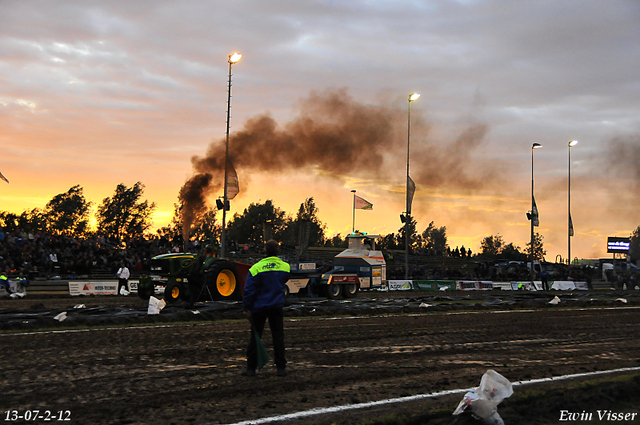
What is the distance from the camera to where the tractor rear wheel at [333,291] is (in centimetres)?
2355

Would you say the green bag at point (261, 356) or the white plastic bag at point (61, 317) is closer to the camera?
the green bag at point (261, 356)

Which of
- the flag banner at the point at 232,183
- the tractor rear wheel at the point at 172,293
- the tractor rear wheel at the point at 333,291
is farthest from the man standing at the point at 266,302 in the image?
the flag banner at the point at 232,183

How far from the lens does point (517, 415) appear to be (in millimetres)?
5633

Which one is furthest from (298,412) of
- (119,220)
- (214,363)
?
(119,220)

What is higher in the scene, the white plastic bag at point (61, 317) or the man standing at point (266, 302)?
the man standing at point (266, 302)

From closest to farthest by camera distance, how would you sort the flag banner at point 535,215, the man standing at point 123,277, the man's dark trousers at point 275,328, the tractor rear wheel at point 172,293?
the man's dark trousers at point 275,328, the tractor rear wheel at point 172,293, the man standing at point 123,277, the flag banner at point 535,215

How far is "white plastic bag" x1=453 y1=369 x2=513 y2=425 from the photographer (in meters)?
5.24

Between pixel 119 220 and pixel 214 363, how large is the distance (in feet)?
271

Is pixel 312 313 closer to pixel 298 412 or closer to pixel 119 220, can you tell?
pixel 298 412

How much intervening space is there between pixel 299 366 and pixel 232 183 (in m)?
26.3

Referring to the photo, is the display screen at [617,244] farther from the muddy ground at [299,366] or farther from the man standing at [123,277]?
the muddy ground at [299,366]

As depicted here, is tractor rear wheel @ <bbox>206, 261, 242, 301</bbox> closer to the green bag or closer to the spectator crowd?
the spectator crowd

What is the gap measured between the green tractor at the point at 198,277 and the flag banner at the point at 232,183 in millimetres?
13776

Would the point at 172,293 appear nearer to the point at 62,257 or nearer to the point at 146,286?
the point at 146,286
